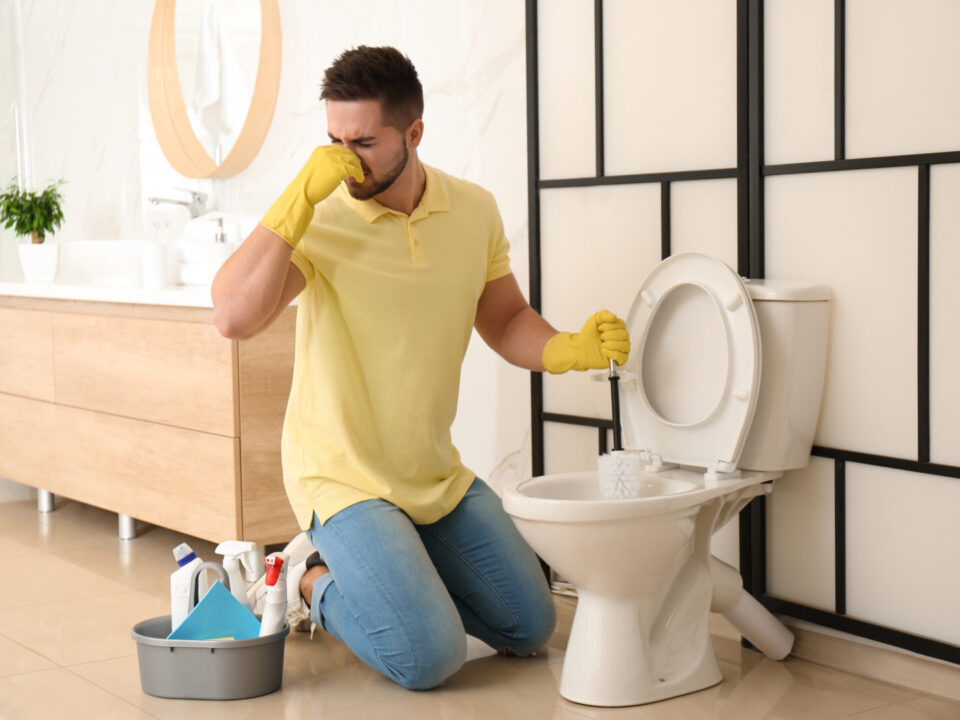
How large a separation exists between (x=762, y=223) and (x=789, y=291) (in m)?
0.20

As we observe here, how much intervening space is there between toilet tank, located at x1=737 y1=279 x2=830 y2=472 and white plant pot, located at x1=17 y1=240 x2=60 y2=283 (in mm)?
2622

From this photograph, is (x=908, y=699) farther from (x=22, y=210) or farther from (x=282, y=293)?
(x=22, y=210)

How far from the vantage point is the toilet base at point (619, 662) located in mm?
1979

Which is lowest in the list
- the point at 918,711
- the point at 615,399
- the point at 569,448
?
the point at 918,711

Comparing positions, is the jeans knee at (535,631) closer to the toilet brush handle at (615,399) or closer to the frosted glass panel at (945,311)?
the toilet brush handle at (615,399)

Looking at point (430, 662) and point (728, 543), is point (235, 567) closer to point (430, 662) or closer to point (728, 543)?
point (430, 662)

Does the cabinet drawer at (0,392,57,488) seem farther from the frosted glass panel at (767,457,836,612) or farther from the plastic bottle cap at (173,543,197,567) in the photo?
the frosted glass panel at (767,457,836,612)

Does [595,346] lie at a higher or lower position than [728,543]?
higher

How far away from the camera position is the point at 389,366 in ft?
6.99

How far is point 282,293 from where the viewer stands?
2.04 meters

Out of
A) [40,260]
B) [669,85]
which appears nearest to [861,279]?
[669,85]

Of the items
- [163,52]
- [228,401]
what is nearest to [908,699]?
[228,401]

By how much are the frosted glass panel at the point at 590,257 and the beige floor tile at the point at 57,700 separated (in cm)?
115

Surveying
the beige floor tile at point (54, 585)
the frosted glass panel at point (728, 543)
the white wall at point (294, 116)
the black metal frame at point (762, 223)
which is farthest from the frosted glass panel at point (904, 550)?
the beige floor tile at point (54, 585)
